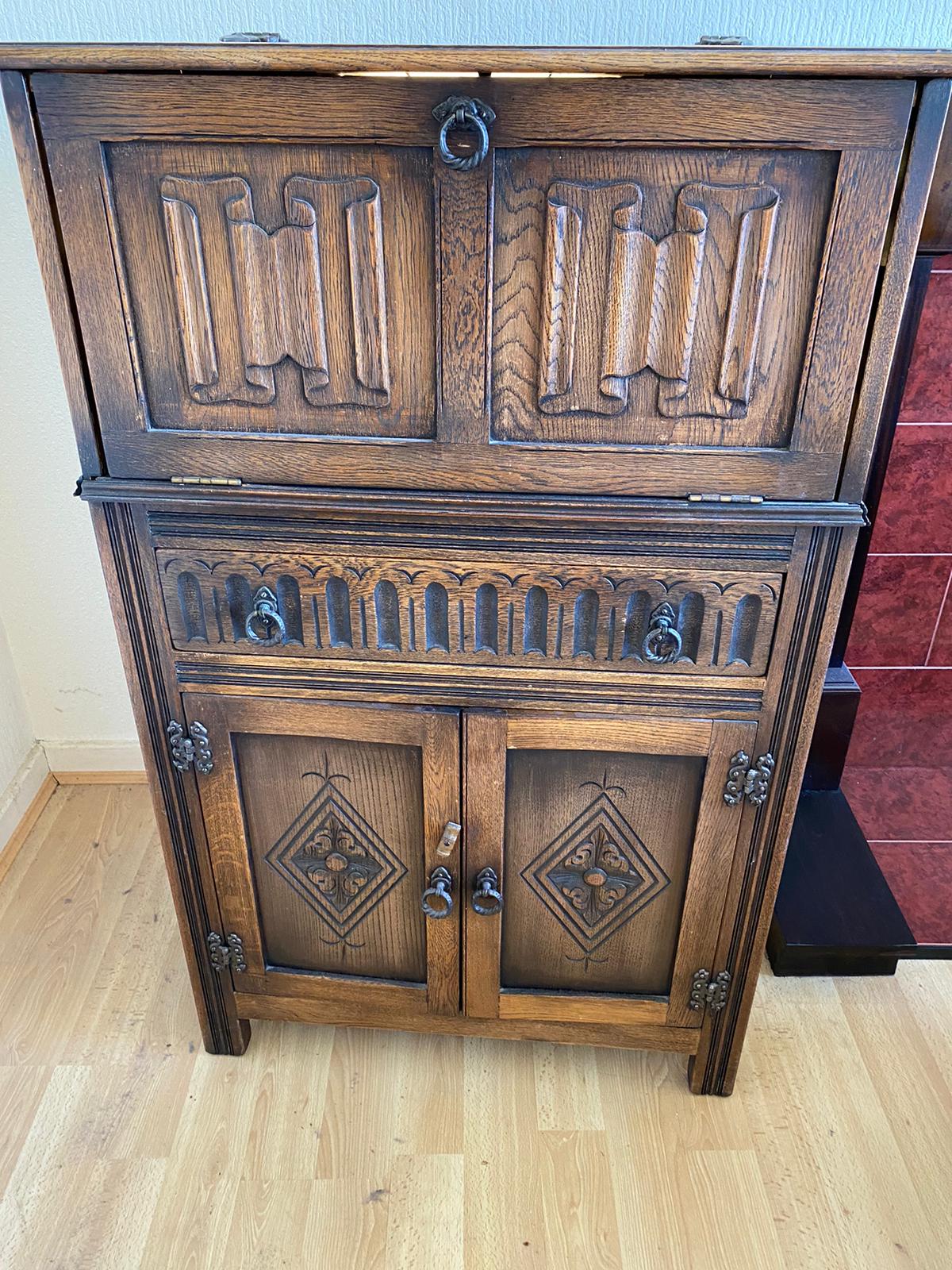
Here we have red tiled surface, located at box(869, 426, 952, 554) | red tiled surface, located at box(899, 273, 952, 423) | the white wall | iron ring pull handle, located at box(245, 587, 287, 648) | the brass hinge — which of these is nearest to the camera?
the brass hinge

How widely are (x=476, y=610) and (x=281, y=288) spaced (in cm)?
41

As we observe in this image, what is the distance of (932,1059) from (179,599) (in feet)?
4.46

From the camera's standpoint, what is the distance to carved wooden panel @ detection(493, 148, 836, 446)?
873 millimetres

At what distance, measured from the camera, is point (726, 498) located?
38.6 inches

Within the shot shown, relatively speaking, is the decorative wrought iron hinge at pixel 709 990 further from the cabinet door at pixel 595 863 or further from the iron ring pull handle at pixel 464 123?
the iron ring pull handle at pixel 464 123

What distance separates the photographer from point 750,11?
1294mm

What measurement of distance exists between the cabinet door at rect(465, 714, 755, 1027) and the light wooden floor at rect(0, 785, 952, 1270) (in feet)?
0.59

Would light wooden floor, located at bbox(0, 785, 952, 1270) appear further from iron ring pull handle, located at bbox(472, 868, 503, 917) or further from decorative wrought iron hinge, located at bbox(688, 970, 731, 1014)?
iron ring pull handle, located at bbox(472, 868, 503, 917)

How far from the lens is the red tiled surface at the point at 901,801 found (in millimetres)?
1894

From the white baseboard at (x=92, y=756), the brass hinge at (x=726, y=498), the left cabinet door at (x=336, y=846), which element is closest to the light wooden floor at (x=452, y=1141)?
the left cabinet door at (x=336, y=846)

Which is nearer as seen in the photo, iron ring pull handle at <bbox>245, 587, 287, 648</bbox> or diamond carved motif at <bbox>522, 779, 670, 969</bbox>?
iron ring pull handle at <bbox>245, 587, 287, 648</bbox>

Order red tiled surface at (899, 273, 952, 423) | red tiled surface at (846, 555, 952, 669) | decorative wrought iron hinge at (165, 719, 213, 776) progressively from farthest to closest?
red tiled surface at (846, 555, 952, 669) → red tiled surface at (899, 273, 952, 423) → decorative wrought iron hinge at (165, 719, 213, 776)

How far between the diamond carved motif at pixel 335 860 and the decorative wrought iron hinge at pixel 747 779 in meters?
0.46

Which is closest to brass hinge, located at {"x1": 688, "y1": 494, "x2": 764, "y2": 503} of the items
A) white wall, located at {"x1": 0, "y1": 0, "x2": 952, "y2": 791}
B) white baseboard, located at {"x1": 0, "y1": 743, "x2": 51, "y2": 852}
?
white wall, located at {"x1": 0, "y1": 0, "x2": 952, "y2": 791}
